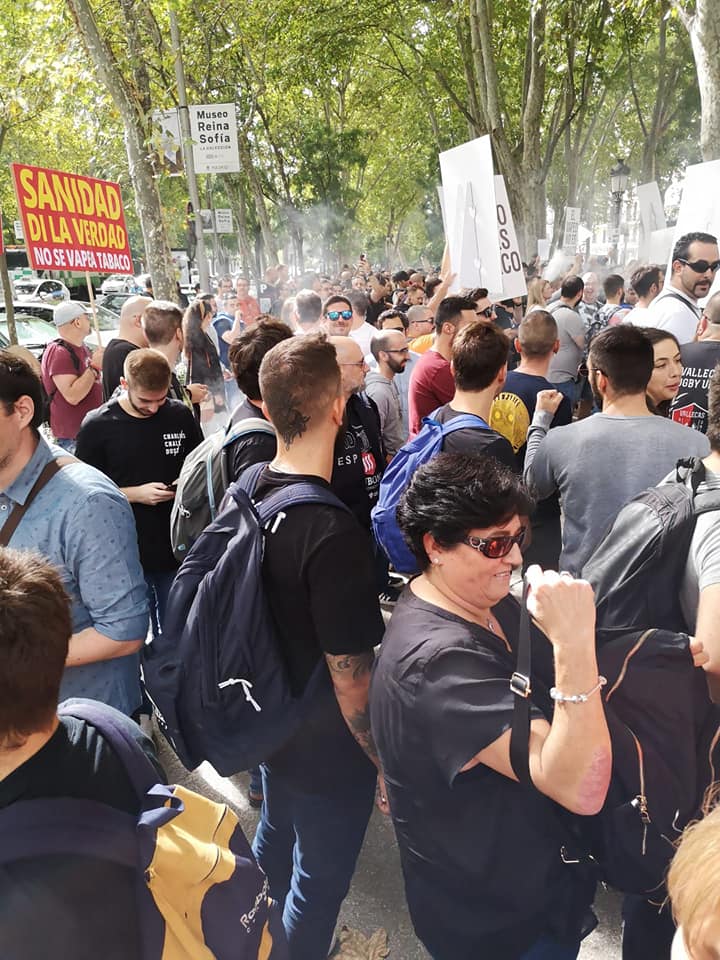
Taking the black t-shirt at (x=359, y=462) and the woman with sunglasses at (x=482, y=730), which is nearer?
the woman with sunglasses at (x=482, y=730)

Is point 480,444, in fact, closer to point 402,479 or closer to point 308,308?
point 402,479

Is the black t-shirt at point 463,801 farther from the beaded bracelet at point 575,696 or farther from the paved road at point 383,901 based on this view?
the paved road at point 383,901

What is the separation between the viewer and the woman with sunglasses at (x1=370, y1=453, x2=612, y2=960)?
4.37 feet

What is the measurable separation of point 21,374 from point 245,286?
346 inches

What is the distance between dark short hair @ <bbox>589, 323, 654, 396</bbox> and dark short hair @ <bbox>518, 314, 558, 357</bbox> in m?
1.29

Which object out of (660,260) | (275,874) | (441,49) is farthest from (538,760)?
(441,49)

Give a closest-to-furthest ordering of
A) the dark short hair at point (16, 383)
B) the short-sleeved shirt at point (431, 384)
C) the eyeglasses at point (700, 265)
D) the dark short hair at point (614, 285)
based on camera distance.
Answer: the dark short hair at point (16, 383) < the short-sleeved shirt at point (431, 384) < the eyeglasses at point (700, 265) < the dark short hair at point (614, 285)

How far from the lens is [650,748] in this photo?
1.47 meters

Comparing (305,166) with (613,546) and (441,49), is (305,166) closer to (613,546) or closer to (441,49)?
(441,49)

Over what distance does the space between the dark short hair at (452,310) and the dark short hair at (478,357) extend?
124cm

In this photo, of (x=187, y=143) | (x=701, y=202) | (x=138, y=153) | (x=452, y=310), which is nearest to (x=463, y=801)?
(x=452, y=310)

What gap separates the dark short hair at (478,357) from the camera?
10.4ft

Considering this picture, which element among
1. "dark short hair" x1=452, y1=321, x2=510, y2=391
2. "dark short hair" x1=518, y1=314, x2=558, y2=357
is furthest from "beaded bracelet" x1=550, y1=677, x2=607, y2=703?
"dark short hair" x1=518, y1=314, x2=558, y2=357

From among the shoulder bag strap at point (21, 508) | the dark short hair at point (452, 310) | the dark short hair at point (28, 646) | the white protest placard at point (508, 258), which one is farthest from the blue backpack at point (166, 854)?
the white protest placard at point (508, 258)
